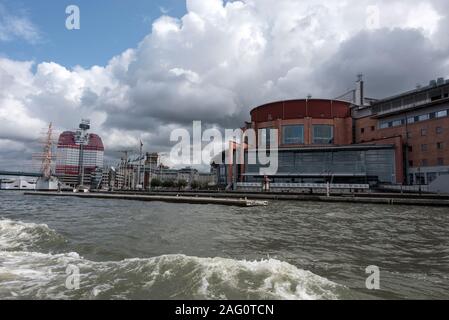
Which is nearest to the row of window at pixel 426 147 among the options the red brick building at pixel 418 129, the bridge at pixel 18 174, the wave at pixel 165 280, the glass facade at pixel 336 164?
the red brick building at pixel 418 129

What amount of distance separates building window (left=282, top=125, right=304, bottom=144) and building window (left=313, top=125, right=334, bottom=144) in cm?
362

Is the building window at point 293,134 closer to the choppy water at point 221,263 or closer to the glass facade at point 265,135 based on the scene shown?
the glass facade at point 265,135

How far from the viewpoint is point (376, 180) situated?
74000 millimetres

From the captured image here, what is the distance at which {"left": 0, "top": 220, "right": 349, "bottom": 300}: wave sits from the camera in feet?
23.5

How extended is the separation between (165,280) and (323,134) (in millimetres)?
88617

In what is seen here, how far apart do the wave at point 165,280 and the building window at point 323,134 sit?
85835mm

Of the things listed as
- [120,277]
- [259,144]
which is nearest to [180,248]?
[120,277]

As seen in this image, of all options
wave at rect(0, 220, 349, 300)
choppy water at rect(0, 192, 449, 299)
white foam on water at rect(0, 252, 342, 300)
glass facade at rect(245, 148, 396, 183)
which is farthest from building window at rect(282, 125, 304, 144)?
wave at rect(0, 220, 349, 300)

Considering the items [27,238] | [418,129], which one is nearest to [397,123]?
[418,129]

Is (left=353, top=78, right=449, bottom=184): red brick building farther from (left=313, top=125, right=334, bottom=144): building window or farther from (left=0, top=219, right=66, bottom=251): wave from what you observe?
(left=0, top=219, right=66, bottom=251): wave

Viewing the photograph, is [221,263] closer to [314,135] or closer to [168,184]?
[314,135]

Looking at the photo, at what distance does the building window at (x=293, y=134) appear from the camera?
9125cm

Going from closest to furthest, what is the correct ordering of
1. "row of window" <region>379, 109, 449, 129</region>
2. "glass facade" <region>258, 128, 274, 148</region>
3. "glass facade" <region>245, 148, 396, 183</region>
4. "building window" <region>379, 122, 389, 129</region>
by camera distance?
1. "row of window" <region>379, 109, 449, 129</region>
2. "glass facade" <region>245, 148, 396, 183</region>
3. "building window" <region>379, 122, 389, 129</region>
4. "glass facade" <region>258, 128, 274, 148</region>
